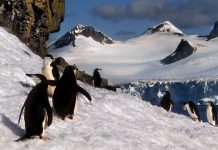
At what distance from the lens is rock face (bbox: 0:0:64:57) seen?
25953 mm

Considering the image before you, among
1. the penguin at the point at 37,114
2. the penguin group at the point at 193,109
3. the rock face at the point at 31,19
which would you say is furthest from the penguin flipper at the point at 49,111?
the rock face at the point at 31,19

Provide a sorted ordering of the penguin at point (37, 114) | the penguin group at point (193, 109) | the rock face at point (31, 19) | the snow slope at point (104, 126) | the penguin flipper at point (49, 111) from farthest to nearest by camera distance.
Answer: the rock face at point (31, 19)
the penguin group at point (193, 109)
the penguin flipper at point (49, 111)
the snow slope at point (104, 126)
the penguin at point (37, 114)

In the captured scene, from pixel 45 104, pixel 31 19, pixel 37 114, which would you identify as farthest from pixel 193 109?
pixel 37 114

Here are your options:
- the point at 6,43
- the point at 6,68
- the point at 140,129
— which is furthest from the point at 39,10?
the point at 140,129

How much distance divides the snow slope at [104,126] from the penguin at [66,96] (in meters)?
0.21

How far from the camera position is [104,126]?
490 inches

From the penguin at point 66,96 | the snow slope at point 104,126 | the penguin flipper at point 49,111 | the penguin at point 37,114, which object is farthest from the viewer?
the penguin at point 66,96

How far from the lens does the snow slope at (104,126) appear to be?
1083 cm

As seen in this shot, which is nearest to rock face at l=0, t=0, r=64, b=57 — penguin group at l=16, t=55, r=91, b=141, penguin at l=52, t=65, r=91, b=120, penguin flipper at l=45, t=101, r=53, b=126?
penguin at l=52, t=65, r=91, b=120

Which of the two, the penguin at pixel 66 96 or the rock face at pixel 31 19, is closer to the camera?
the penguin at pixel 66 96

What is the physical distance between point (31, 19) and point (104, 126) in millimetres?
15425

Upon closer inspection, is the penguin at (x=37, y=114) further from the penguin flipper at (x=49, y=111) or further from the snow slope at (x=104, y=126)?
the snow slope at (x=104, y=126)

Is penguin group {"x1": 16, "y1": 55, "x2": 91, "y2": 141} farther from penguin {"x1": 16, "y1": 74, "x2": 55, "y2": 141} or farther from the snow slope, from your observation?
the snow slope

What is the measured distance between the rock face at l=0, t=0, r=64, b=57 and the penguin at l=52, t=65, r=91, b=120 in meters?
12.4
